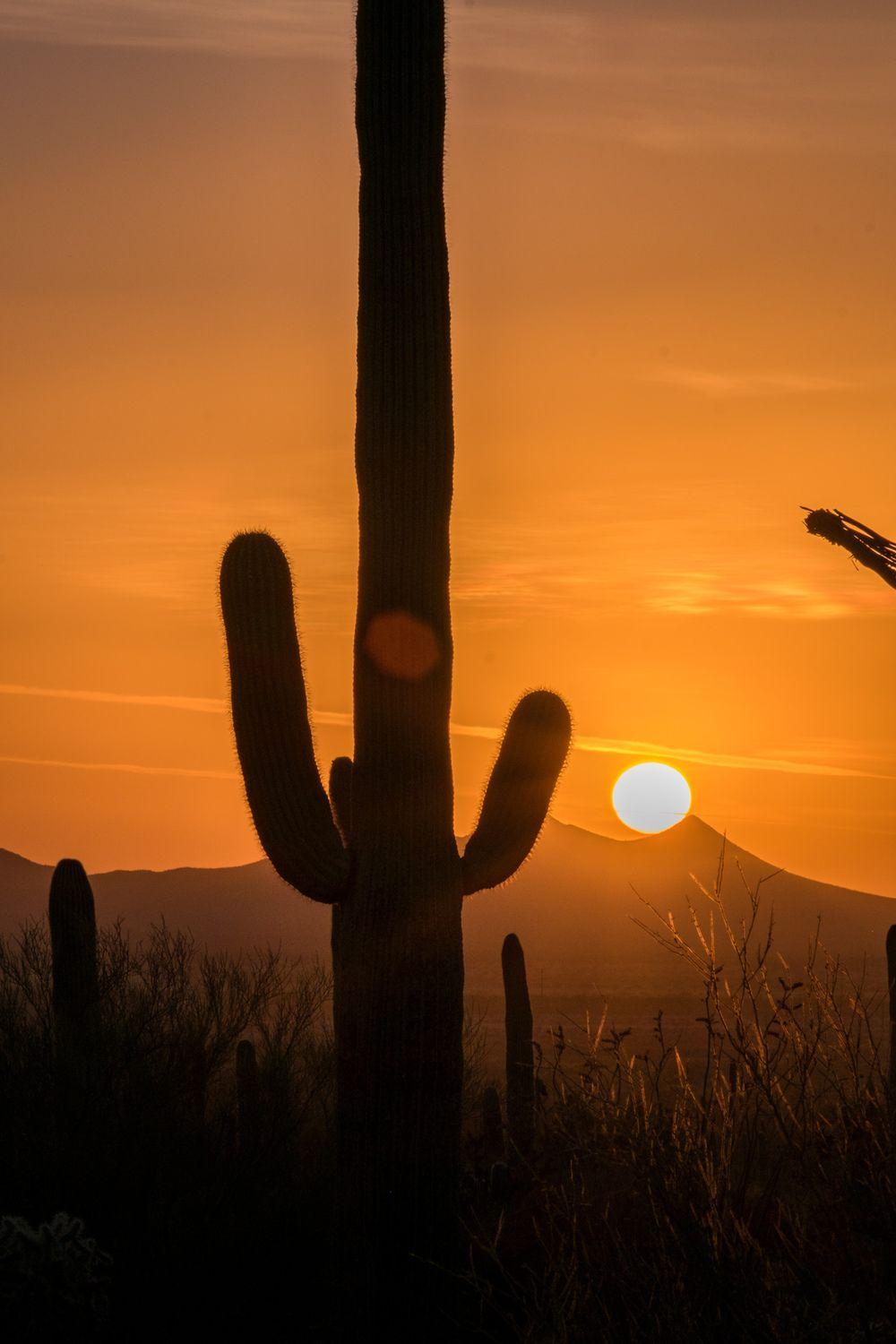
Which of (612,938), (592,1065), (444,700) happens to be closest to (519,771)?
(444,700)

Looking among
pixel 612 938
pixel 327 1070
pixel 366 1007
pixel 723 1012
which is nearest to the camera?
pixel 723 1012

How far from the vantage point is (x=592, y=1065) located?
6211 mm

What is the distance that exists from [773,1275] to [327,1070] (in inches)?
370

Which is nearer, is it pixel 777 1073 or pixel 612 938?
pixel 777 1073

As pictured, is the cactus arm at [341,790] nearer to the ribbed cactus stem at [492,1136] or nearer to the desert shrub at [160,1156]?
the desert shrub at [160,1156]

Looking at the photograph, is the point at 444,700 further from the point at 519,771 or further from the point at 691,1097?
the point at 691,1097

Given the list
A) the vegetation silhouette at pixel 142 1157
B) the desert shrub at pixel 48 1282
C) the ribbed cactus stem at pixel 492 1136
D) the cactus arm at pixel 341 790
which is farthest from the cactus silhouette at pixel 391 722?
the ribbed cactus stem at pixel 492 1136

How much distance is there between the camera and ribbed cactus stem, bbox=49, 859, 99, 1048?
12.7m

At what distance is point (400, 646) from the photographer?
27.6 ft

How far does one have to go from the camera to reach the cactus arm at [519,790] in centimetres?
902

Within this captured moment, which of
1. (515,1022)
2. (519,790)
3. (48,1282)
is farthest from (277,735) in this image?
(515,1022)

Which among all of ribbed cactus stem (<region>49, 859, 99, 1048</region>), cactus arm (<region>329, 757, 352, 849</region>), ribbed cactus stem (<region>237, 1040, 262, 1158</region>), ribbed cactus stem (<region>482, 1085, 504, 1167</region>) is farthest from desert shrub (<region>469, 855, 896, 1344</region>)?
ribbed cactus stem (<region>49, 859, 99, 1048</region>)

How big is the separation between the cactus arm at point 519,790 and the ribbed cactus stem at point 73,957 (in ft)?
16.5

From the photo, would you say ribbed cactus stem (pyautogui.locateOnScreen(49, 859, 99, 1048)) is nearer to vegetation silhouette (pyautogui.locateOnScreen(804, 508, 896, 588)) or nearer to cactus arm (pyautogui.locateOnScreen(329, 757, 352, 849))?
cactus arm (pyautogui.locateOnScreen(329, 757, 352, 849))
